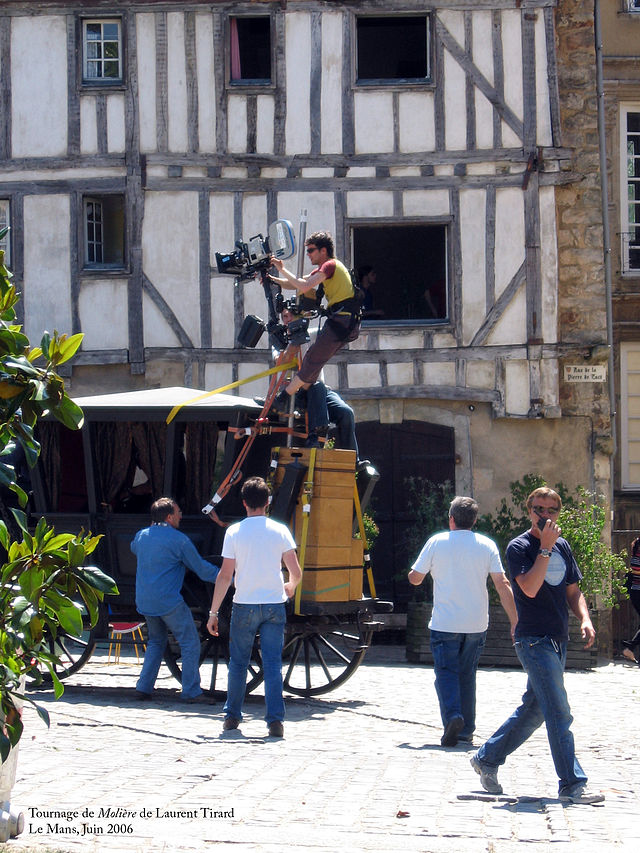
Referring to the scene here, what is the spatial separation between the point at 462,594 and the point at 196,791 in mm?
2462

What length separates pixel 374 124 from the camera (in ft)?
52.4

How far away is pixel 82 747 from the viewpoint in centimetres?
790

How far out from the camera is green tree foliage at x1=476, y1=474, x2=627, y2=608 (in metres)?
14.3

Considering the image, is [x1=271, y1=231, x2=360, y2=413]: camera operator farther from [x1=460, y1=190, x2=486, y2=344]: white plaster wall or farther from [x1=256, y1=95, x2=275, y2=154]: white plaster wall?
[x1=256, y1=95, x2=275, y2=154]: white plaster wall

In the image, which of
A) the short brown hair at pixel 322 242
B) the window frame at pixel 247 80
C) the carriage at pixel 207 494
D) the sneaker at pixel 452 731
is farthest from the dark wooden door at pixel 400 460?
the sneaker at pixel 452 731

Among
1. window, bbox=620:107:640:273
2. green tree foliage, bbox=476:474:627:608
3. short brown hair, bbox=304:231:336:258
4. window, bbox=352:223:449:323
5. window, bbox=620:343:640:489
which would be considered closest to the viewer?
short brown hair, bbox=304:231:336:258

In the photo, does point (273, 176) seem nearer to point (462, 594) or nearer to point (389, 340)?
point (389, 340)

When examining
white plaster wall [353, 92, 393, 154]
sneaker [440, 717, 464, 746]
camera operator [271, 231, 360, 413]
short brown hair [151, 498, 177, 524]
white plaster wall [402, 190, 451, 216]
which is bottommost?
sneaker [440, 717, 464, 746]

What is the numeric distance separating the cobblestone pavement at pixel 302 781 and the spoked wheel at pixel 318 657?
18cm

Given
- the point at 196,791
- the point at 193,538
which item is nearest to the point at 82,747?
the point at 196,791

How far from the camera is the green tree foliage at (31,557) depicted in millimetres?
4168

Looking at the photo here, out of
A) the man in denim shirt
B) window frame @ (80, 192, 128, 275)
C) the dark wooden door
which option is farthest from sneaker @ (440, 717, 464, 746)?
window frame @ (80, 192, 128, 275)

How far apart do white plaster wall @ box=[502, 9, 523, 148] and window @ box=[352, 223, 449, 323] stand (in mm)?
1366

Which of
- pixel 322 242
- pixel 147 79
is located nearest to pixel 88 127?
pixel 147 79
